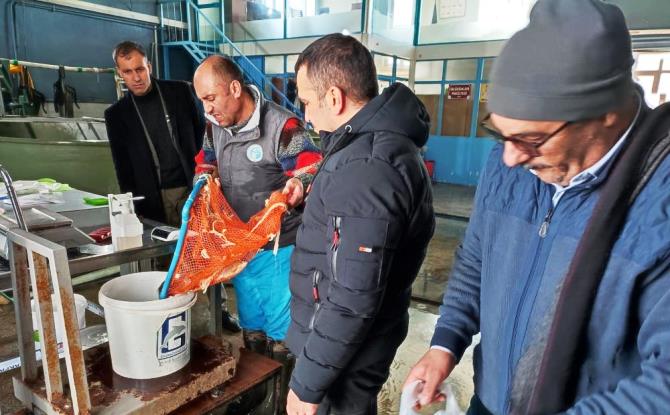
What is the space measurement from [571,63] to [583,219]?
9.7 inches

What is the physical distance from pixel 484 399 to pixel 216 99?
1.39 metres

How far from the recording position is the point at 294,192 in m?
1.55

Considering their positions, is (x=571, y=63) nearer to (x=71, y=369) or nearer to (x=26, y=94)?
(x=71, y=369)

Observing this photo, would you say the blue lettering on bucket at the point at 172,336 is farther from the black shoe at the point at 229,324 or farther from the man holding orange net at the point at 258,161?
the black shoe at the point at 229,324

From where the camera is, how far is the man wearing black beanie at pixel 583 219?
60 cm

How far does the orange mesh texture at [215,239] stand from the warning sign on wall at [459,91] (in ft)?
23.8

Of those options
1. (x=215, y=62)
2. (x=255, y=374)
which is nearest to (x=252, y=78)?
(x=215, y=62)

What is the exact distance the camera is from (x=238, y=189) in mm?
1856

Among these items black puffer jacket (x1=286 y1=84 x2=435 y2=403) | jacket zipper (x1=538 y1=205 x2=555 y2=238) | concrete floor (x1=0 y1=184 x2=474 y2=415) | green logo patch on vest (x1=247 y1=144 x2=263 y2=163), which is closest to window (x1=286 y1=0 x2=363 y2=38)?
concrete floor (x1=0 y1=184 x2=474 y2=415)

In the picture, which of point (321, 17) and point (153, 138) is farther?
point (321, 17)

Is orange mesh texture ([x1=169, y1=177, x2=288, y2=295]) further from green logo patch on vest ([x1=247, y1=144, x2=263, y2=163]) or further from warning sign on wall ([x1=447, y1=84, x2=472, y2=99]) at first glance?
warning sign on wall ([x1=447, y1=84, x2=472, y2=99])

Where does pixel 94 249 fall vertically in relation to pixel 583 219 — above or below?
below

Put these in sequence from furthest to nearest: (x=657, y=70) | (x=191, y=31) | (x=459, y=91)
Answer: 1. (x=191, y=31)
2. (x=459, y=91)
3. (x=657, y=70)

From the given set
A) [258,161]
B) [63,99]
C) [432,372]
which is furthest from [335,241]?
[63,99]
